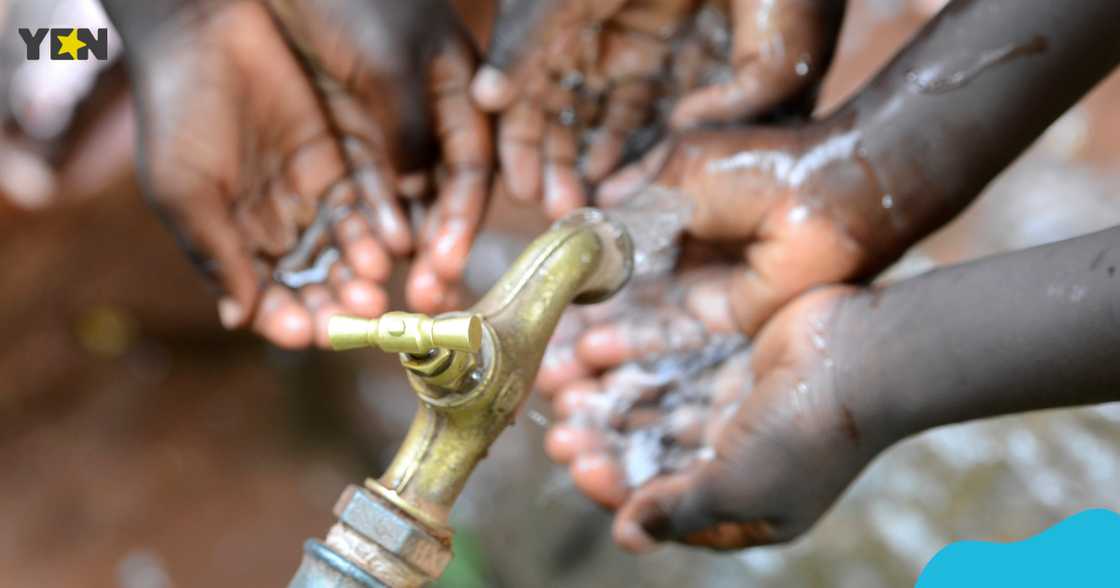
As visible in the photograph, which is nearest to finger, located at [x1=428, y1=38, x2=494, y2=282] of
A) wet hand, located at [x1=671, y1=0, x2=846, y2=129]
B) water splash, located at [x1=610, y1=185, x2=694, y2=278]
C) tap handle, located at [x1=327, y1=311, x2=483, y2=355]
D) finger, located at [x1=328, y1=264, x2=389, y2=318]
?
finger, located at [x1=328, y1=264, x2=389, y2=318]

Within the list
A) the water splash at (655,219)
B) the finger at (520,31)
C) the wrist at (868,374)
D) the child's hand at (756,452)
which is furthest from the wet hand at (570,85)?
the wrist at (868,374)

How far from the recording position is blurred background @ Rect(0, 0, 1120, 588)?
59.8 inches

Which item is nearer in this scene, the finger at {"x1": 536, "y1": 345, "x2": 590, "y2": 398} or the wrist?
the wrist

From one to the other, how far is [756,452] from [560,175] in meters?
0.51

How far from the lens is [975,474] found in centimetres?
151

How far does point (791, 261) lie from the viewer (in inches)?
45.3

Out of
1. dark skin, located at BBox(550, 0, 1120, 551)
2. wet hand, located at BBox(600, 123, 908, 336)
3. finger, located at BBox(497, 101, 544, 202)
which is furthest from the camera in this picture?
finger, located at BBox(497, 101, 544, 202)

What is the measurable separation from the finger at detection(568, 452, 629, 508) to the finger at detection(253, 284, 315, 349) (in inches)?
16.3

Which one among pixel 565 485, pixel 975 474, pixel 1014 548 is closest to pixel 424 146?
pixel 565 485

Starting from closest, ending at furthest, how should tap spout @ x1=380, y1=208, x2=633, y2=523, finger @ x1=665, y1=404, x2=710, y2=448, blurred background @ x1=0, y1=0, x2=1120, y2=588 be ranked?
1. tap spout @ x1=380, y1=208, x2=633, y2=523
2. finger @ x1=665, y1=404, x2=710, y2=448
3. blurred background @ x1=0, y1=0, x2=1120, y2=588

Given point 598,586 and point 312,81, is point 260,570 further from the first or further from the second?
point 312,81

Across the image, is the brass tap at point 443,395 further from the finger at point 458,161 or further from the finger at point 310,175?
the finger at point 310,175

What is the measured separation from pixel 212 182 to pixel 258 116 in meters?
0.15

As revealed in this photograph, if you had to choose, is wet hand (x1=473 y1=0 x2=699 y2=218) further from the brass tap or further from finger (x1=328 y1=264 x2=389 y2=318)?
the brass tap
